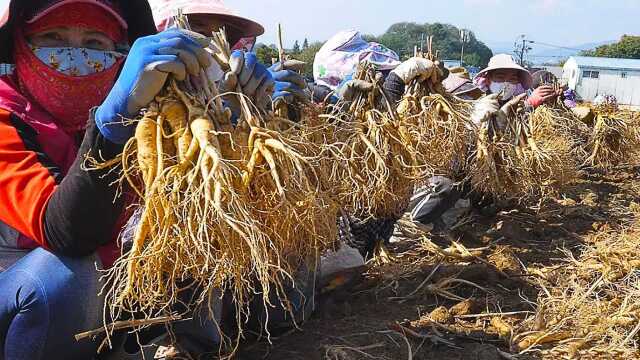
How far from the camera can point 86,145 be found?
135cm

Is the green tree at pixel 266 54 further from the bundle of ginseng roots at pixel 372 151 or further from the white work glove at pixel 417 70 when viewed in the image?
the bundle of ginseng roots at pixel 372 151

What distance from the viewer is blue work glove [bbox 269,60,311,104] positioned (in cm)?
186

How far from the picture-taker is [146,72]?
1.26 m

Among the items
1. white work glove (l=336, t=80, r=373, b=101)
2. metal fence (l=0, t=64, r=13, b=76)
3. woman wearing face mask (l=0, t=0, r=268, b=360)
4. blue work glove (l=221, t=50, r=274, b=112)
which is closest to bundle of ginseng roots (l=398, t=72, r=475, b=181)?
white work glove (l=336, t=80, r=373, b=101)

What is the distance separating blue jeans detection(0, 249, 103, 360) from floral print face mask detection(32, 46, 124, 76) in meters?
0.49

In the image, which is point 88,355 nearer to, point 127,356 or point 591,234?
point 127,356

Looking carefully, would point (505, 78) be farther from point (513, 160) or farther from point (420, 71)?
point (420, 71)

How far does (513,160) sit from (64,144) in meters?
2.58

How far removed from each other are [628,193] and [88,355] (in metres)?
4.90

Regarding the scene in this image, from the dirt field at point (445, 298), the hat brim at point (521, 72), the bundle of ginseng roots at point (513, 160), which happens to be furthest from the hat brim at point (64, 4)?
the hat brim at point (521, 72)

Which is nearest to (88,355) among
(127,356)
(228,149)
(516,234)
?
(127,356)

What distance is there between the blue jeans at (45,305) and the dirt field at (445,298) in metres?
0.60

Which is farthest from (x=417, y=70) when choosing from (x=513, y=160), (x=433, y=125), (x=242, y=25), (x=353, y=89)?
(x=513, y=160)

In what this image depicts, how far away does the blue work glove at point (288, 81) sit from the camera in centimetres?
186
